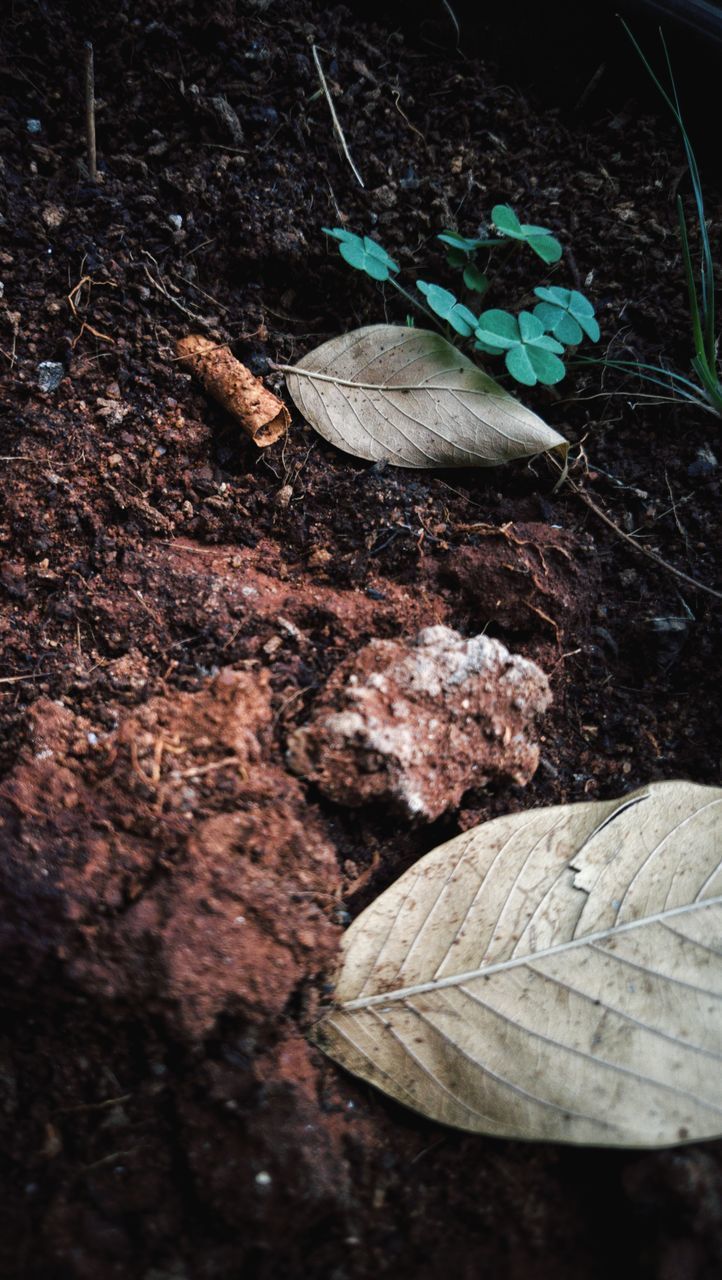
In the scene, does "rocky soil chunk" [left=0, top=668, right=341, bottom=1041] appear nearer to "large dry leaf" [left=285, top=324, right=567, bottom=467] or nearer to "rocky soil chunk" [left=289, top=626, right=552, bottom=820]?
"rocky soil chunk" [left=289, top=626, right=552, bottom=820]

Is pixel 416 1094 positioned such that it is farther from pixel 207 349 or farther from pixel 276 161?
pixel 276 161

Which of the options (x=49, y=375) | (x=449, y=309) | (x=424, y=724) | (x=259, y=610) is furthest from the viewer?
(x=449, y=309)

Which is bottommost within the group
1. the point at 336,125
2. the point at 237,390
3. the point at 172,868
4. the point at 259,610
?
the point at 172,868

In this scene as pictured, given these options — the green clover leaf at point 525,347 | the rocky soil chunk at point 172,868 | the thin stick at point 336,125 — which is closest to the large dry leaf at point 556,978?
the rocky soil chunk at point 172,868

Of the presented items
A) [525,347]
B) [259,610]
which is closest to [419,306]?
[525,347]

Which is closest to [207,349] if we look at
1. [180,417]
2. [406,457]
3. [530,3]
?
[180,417]

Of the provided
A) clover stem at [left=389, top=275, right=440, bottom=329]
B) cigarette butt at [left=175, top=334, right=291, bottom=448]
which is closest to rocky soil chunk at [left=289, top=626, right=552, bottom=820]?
cigarette butt at [left=175, top=334, right=291, bottom=448]

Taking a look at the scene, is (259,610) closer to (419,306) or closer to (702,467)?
(419,306)
